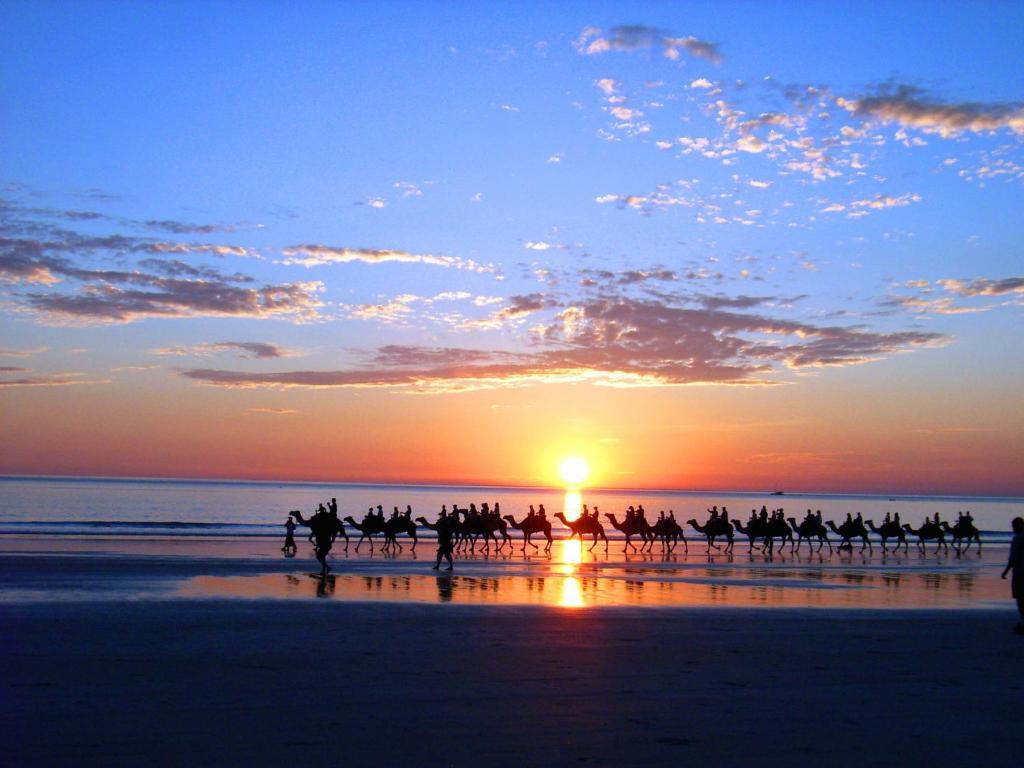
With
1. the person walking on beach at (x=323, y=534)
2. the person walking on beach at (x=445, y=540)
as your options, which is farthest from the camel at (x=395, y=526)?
the person walking on beach at (x=323, y=534)

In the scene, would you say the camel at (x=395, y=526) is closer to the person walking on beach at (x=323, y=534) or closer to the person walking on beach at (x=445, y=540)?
the person walking on beach at (x=445, y=540)

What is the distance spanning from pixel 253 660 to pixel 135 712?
9.78 feet

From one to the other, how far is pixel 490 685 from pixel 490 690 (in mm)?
275

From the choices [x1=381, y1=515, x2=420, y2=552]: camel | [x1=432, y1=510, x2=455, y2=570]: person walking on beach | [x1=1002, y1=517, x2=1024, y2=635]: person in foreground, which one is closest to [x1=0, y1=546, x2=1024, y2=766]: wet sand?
[x1=1002, y1=517, x2=1024, y2=635]: person in foreground

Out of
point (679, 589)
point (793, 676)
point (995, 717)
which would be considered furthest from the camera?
point (679, 589)

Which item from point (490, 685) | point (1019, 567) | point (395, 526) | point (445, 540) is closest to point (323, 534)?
point (445, 540)

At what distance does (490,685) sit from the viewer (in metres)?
11.4

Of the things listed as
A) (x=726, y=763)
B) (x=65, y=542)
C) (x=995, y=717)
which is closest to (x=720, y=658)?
(x=995, y=717)

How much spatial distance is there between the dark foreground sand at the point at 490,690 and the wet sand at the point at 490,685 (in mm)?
37

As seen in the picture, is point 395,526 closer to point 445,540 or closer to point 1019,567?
point 445,540

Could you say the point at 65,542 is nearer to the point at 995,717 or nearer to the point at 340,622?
the point at 340,622

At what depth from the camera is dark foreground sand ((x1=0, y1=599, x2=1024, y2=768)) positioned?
28.8ft

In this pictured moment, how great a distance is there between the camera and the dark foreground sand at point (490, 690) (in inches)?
346

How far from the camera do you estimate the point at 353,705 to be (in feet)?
33.6
